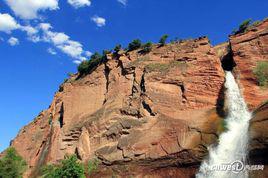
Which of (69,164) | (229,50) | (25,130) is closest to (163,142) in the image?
(69,164)

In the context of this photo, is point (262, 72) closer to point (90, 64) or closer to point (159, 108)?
point (159, 108)

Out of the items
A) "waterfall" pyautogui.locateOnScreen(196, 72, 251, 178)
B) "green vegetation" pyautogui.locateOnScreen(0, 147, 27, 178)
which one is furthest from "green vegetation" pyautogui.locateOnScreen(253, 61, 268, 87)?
"green vegetation" pyautogui.locateOnScreen(0, 147, 27, 178)

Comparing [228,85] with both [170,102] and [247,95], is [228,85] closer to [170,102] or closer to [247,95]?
[247,95]

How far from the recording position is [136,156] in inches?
1438

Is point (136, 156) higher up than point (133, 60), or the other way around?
point (133, 60)

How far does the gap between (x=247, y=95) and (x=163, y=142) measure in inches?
376

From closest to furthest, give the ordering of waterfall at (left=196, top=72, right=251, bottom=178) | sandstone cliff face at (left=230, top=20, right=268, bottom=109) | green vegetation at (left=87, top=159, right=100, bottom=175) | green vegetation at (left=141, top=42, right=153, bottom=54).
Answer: waterfall at (left=196, top=72, right=251, bottom=178) < sandstone cliff face at (left=230, top=20, right=268, bottom=109) < green vegetation at (left=87, top=159, right=100, bottom=175) < green vegetation at (left=141, top=42, right=153, bottom=54)

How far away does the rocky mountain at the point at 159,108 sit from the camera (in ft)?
114

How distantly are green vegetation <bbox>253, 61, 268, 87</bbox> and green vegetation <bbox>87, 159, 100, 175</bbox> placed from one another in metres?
17.7

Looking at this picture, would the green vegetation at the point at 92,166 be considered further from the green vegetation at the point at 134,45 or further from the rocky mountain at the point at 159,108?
the green vegetation at the point at 134,45

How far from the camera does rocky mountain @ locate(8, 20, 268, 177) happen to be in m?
34.7

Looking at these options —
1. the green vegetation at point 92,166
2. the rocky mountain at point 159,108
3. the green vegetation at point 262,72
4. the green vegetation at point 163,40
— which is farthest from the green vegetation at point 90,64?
the green vegetation at point 262,72

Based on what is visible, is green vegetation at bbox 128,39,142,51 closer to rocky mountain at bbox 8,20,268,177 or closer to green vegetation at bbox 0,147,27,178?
rocky mountain at bbox 8,20,268,177

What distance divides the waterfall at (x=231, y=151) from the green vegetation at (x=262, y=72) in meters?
3.27
